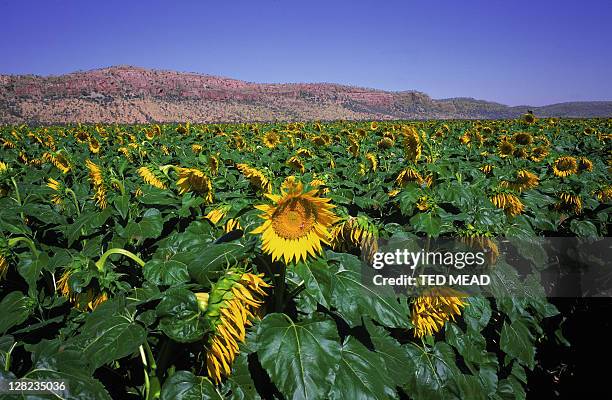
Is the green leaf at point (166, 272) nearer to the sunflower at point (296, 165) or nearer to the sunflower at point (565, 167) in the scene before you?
the sunflower at point (296, 165)

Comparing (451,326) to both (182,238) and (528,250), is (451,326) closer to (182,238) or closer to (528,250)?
(528,250)

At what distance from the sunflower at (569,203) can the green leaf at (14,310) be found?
4460 mm

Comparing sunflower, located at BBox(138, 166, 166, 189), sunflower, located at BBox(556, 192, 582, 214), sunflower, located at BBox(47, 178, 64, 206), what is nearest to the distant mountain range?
sunflower, located at BBox(47, 178, 64, 206)

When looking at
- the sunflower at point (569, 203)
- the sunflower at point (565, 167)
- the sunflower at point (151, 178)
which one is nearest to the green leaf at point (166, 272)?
the sunflower at point (151, 178)

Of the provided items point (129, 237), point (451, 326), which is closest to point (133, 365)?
point (129, 237)

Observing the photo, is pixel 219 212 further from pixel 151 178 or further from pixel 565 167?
pixel 565 167

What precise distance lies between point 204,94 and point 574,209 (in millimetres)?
81588

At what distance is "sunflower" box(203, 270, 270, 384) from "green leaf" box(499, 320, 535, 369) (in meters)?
1.94

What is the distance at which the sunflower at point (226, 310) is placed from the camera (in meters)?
1.24

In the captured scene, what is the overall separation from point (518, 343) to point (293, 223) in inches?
76.1

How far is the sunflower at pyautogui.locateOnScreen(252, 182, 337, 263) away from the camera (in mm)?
1445

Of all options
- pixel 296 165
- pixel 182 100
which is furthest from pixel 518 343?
A: pixel 182 100

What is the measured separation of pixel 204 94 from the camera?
79.6 metres

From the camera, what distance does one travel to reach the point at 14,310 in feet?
6.31
